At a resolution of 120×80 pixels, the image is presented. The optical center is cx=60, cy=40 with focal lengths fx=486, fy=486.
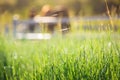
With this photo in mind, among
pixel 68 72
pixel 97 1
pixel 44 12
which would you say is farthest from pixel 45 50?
pixel 97 1

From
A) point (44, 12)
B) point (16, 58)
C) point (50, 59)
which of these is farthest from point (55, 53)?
point (44, 12)

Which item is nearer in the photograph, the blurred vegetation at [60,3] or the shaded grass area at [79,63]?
the shaded grass area at [79,63]

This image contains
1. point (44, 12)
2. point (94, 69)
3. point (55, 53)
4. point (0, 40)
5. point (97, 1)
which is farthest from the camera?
point (97, 1)

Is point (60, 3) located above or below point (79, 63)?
above

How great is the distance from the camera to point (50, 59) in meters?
5.04

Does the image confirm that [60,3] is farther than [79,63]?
Yes

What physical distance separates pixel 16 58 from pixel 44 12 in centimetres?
1085

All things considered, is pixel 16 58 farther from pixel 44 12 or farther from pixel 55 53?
pixel 44 12

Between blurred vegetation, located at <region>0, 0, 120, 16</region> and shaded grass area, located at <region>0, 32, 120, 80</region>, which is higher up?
blurred vegetation, located at <region>0, 0, 120, 16</region>

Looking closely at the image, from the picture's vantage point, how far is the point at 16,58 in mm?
5918

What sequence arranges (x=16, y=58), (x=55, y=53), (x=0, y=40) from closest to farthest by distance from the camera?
(x=55, y=53) → (x=16, y=58) → (x=0, y=40)

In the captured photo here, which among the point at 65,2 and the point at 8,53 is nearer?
the point at 8,53

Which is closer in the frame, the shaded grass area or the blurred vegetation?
the shaded grass area

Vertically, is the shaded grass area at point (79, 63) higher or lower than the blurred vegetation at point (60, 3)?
lower
